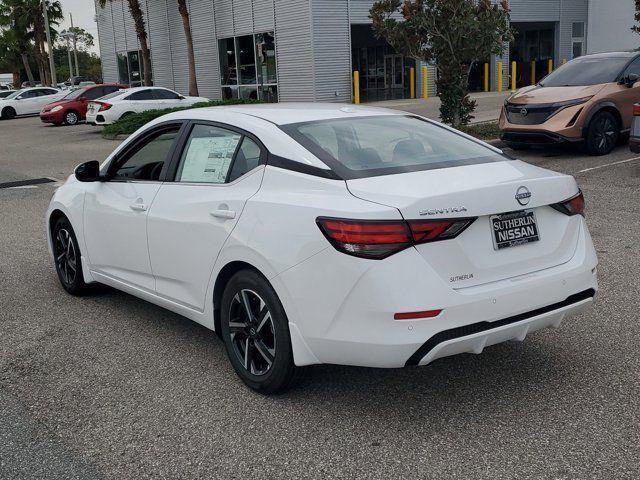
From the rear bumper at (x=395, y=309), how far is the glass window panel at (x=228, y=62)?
34211 mm

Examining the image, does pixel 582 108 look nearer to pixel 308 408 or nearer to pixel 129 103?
pixel 308 408

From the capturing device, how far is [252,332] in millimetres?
3998

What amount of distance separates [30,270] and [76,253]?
4.99 feet

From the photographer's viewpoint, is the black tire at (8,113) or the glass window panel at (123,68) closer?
the black tire at (8,113)

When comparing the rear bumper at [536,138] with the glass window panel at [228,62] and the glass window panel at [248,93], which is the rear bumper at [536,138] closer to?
the glass window panel at [248,93]

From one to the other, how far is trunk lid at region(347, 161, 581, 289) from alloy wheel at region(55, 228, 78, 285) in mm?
3184

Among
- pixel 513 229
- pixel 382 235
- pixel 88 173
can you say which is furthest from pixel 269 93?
pixel 382 235

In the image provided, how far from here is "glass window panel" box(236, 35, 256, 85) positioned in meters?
Result: 35.3

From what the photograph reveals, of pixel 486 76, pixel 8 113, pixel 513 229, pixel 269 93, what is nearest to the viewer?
pixel 513 229

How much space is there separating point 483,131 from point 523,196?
13105 mm

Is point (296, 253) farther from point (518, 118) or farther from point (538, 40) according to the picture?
point (538, 40)

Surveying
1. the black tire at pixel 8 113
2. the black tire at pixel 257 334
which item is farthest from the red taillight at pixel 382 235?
the black tire at pixel 8 113

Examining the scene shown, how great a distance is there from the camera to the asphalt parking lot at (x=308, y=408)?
10.9 feet

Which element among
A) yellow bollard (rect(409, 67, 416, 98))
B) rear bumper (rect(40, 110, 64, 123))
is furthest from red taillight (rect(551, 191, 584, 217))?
yellow bollard (rect(409, 67, 416, 98))
